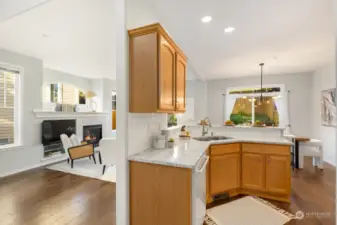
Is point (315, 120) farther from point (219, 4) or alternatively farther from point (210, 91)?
point (219, 4)

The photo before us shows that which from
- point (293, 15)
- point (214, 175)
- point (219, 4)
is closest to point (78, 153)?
point (214, 175)

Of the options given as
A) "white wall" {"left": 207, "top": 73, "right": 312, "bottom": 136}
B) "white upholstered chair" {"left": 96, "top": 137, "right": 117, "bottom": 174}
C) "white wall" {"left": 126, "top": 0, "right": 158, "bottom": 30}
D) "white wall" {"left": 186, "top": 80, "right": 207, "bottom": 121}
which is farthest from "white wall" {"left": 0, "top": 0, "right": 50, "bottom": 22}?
"white wall" {"left": 207, "top": 73, "right": 312, "bottom": 136}

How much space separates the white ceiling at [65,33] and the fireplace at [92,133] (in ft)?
7.88

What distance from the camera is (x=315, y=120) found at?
5535 mm

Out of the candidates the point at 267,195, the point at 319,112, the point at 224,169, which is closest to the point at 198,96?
the point at 319,112

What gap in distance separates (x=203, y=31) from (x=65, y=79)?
5140 millimetres

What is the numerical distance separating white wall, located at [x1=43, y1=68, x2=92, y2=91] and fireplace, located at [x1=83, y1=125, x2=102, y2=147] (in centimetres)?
157

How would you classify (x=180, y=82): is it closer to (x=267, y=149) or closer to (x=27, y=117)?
(x=267, y=149)

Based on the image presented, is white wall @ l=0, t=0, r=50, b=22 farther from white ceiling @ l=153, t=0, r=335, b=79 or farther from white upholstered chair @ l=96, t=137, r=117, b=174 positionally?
white upholstered chair @ l=96, t=137, r=117, b=174

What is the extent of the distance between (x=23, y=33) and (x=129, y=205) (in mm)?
3538

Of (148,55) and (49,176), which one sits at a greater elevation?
(148,55)

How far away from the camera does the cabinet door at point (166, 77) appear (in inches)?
72.4

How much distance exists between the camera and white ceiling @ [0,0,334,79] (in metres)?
2.37

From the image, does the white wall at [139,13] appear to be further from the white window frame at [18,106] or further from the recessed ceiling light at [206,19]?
the white window frame at [18,106]
